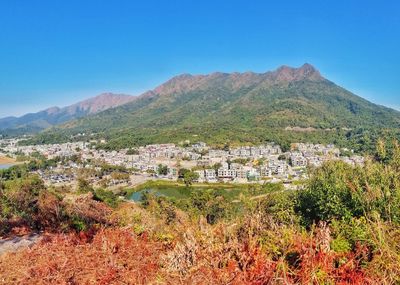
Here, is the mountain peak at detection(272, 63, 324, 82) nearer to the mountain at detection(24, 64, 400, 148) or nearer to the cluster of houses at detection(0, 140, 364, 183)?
the mountain at detection(24, 64, 400, 148)

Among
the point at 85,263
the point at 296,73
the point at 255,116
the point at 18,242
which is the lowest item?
the point at 18,242

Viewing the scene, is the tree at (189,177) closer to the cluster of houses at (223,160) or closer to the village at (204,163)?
the village at (204,163)

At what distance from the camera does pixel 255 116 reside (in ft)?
326

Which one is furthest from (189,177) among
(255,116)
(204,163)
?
(255,116)

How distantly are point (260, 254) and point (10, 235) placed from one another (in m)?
3.98

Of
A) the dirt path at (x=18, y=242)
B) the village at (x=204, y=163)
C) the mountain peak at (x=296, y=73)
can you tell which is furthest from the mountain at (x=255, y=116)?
the dirt path at (x=18, y=242)

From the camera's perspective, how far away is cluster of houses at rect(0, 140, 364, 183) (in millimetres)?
44562

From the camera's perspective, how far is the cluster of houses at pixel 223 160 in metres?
44.6

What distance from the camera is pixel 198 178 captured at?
42.8m

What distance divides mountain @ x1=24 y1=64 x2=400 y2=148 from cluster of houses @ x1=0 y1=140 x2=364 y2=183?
29.3ft

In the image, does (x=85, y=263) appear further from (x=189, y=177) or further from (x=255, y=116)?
(x=255, y=116)

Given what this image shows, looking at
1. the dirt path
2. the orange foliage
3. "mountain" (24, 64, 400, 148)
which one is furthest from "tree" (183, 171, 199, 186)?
the orange foliage

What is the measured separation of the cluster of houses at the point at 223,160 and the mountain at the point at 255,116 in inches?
351

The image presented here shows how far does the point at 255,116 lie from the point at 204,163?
163ft
